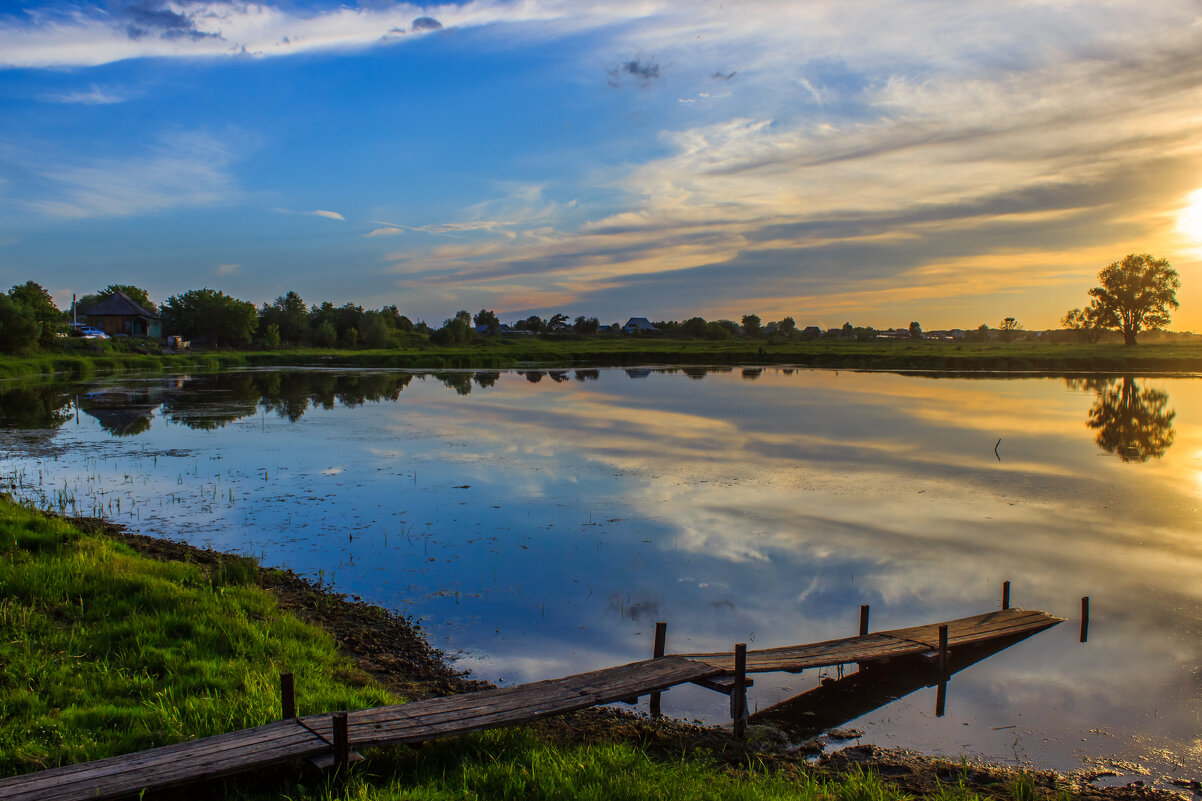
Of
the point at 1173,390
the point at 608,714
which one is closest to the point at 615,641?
the point at 608,714

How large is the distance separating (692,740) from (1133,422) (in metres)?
33.7

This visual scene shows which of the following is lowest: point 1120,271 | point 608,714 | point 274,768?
point 608,714

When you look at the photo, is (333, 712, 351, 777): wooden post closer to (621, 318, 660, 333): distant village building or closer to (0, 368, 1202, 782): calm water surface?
(0, 368, 1202, 782): calm water surface

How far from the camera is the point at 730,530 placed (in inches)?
565

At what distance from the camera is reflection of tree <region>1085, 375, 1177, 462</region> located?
25094 mm

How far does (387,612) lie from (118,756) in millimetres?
5099

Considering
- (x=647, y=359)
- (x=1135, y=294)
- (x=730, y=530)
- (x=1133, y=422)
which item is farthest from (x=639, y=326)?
(x=730, y=530)

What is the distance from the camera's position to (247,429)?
27.6 metres

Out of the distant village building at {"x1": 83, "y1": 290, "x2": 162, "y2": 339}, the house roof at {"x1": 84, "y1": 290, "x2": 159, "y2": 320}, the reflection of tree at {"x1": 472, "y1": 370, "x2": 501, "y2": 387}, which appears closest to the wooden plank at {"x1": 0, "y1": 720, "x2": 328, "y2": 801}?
the reflection of tree at {"x1": 472, "y1": 370, "x2": 501, "y2": 387}

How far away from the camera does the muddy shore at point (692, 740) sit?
21.6ft

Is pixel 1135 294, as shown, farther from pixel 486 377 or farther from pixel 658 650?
pixel 658 650

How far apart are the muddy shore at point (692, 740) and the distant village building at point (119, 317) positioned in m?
89.1

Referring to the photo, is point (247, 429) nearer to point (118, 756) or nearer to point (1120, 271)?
point (118, 756)

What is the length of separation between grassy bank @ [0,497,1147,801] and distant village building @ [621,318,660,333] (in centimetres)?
13284
